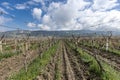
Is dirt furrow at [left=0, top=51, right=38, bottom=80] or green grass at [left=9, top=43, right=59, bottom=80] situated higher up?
green grass at [left=9, top=43, right=59, bottom=80]

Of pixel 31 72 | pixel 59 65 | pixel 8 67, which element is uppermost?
pixel 31 72

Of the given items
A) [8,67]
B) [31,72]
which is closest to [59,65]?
[31,72]

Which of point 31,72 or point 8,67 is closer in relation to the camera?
point 31,72

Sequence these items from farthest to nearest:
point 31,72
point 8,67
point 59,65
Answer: point 8,67, point 59,65, point 31,72

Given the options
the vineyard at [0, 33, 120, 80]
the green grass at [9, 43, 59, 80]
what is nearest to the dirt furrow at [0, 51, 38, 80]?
the vineyard at [0, 33, 120, 80]

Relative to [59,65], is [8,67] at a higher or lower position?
lower

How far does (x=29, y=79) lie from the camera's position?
1238 cm

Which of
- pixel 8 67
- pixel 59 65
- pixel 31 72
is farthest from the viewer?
pixel 8 67

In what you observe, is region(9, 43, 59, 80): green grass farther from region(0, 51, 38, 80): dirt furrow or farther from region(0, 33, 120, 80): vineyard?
region(0, 51, 38, 80): dirt furrow

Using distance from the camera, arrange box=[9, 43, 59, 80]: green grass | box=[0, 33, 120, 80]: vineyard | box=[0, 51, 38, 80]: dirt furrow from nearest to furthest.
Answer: box=[9, 43, 59, 80]: green grass
box=[0, 33, 120, 80]: vineyard
box=[0, 51, 38, 80]: dirt furrow

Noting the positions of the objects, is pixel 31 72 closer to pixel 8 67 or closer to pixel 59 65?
pixel 59 65

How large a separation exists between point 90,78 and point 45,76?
129 inches

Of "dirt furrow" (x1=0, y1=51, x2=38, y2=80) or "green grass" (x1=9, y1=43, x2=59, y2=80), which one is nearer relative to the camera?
"green grass" (x1=9, y1=43, x2=59, y2=80)

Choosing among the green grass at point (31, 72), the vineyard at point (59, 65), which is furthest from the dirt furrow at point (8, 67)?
the green grass at point (31, 72)
